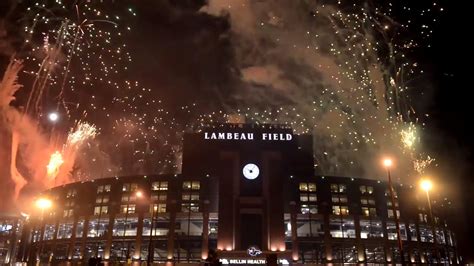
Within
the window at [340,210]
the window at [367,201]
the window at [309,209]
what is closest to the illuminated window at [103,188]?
the window at [309,209]

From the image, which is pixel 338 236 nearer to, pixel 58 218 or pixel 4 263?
pixel 58 218

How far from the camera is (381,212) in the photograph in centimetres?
8625

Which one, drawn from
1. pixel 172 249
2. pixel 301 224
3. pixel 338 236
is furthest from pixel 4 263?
pixel 338 236

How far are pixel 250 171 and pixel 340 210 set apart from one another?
21.1 m

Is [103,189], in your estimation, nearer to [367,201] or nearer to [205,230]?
[205,230]

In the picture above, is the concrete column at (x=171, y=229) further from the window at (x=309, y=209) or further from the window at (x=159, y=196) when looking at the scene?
the window at (x=309, y=209)

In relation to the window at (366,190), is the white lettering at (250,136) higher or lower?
higher

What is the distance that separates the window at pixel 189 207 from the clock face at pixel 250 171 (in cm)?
1239

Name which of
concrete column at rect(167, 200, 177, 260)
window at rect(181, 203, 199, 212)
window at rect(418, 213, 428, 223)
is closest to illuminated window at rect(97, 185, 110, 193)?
concrete column at rect(167, 200, 177, 260)

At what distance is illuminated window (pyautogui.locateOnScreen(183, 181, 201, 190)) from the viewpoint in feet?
281

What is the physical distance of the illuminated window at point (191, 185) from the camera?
8575 cm

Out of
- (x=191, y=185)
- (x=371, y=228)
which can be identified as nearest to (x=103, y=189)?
(x=191, y=185)

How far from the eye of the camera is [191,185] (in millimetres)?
86188

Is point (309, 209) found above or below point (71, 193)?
below
